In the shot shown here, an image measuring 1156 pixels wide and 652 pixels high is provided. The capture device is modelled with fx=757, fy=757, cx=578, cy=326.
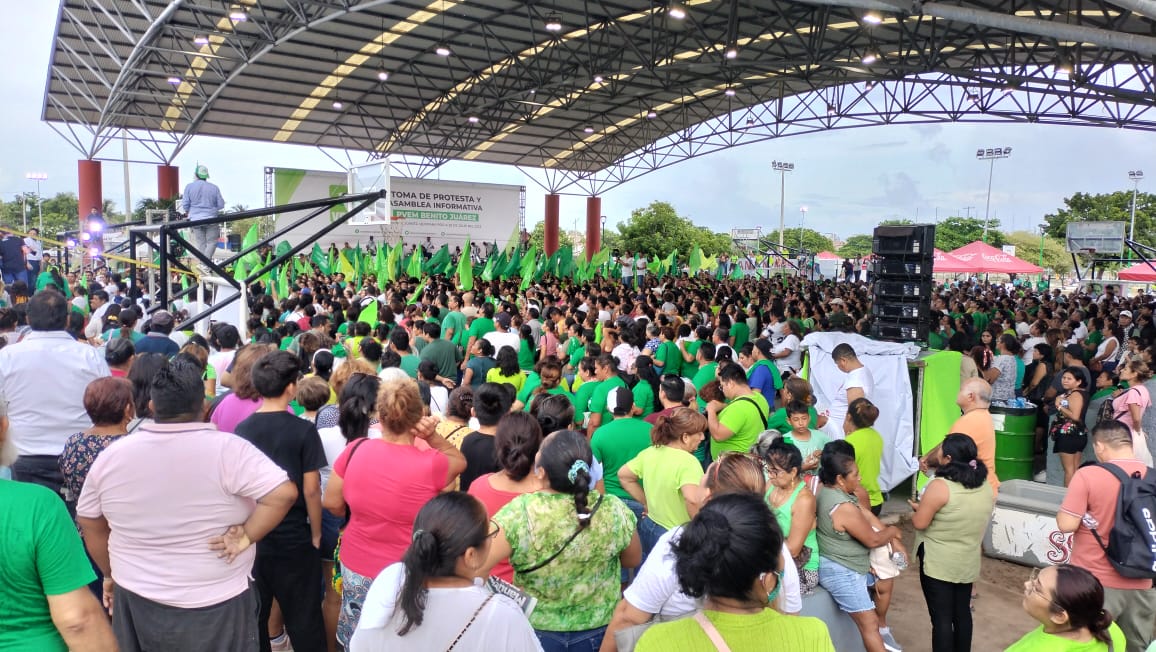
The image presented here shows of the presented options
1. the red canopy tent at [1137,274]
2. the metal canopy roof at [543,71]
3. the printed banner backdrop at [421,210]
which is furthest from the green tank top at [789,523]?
the printed banner backdrop at [421,210]

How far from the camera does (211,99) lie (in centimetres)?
2092

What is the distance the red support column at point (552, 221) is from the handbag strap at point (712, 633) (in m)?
30.8

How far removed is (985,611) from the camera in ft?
16.3

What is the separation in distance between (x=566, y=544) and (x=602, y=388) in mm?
2670

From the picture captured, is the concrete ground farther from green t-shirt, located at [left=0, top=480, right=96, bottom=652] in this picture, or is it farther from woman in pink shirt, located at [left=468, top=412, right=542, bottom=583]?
green t-shirt, located at [left=0, top=480, right=96, bottom=652]

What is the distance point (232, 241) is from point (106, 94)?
26.8 feet

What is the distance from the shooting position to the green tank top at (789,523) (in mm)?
3293

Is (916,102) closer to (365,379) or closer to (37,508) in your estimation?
(365,379)

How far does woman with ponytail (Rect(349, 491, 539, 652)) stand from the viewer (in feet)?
5.90

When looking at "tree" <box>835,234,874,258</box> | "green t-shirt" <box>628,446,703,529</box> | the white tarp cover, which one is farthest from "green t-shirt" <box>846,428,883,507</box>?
"tree" <box>835,234,874,258</box>

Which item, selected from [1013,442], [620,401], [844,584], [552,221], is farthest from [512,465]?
[552,221]

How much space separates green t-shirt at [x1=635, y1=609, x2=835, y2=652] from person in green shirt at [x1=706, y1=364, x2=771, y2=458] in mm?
2855

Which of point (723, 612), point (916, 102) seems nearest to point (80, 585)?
point (723, 612)

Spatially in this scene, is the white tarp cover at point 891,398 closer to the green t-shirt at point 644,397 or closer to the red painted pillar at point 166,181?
the green t-shirt at point 644,397
